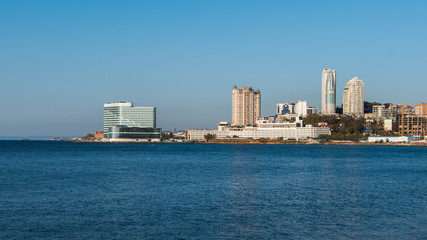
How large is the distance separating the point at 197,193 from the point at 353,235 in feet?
34.9

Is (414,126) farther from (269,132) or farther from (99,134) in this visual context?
(99,134)

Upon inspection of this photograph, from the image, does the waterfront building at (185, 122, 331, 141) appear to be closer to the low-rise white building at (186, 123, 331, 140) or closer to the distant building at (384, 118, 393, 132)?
the low-rise white building at (186, 123, 331, 140)

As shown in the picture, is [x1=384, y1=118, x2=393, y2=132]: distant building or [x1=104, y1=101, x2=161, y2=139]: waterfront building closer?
[x1=384, y1=118, x2=393, y2=132]: distant building

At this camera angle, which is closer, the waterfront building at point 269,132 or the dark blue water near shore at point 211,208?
the dark blue water near shore at point 211,208

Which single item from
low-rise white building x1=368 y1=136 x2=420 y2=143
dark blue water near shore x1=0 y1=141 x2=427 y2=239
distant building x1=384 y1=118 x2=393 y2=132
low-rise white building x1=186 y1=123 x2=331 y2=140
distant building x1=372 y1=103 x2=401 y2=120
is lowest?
dark blue water near shore x1=0 y1=141 x2=427 y2=239

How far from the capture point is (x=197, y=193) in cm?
2530

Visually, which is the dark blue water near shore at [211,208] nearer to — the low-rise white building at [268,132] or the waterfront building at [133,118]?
the low-rise white building at [268,132]

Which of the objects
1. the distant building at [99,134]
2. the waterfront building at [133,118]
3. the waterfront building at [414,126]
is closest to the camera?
the waterfront building at [414,126]

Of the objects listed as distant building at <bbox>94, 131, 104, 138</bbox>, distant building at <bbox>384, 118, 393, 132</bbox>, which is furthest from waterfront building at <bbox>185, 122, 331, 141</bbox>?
distant building at <bbox>94, 131, 104, 138</bbox>

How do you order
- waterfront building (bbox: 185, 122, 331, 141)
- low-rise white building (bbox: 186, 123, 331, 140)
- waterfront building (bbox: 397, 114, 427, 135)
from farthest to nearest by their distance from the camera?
waterfront building (bbox: 185, 122, 331, 141) → low-rise white building (bbox: 186, 123, 331, 140) → waterfront building (bbox: 397, 114, 427, 135)

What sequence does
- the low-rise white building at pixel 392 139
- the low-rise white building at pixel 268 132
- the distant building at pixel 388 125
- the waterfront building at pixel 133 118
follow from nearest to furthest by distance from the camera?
the low-rise white building at pixel 392 139, the distant building at pixel 388 125, the low-rise white building at pixel 268 132, the waterfront building at pixel 133 118

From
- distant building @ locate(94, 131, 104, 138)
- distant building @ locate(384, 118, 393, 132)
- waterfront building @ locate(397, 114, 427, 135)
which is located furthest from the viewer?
distant building @ locate(94, 131, 104, 138)

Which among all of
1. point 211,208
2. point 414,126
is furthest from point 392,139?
point 211,208

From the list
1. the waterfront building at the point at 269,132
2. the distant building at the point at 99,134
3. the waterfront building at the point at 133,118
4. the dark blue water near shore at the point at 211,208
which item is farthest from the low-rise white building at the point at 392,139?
the distant building at the point at 99,134
